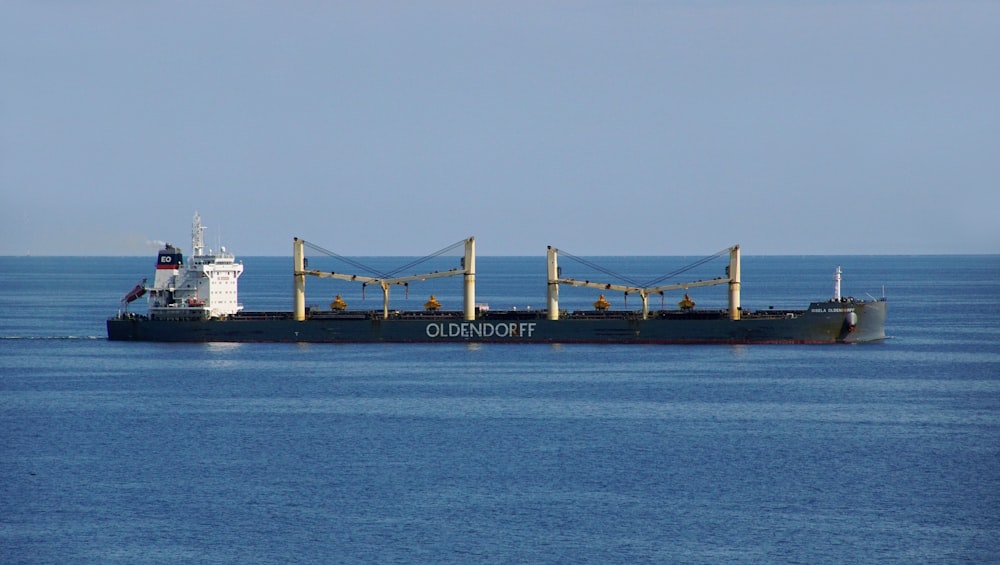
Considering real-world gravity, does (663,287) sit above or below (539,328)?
above

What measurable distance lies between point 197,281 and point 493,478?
5386cm

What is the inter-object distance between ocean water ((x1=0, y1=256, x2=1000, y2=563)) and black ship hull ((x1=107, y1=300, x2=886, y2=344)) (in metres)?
3.91

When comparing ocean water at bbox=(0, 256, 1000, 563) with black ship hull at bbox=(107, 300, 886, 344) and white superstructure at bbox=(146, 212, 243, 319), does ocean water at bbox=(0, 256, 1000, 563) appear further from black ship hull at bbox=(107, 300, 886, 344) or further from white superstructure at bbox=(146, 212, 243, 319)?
white superstructure at bbox=(146, 212, 243, 319)

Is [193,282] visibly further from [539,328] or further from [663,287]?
[663,287]

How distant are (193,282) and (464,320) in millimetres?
20458

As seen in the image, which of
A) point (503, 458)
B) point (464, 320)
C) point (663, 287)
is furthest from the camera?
point (464, 320)

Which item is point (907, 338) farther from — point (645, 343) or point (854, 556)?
point (854, 556)

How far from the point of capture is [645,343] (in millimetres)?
93500

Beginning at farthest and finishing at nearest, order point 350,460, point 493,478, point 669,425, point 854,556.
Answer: point 669,425 < point 350,460 < point 493,478 < point 854,556

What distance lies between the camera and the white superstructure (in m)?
95.2

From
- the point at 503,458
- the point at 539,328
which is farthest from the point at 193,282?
the point at 503,458

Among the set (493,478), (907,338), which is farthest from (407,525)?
(907,338)

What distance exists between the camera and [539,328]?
93.1 m

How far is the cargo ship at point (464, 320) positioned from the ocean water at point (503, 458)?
13.4ft
